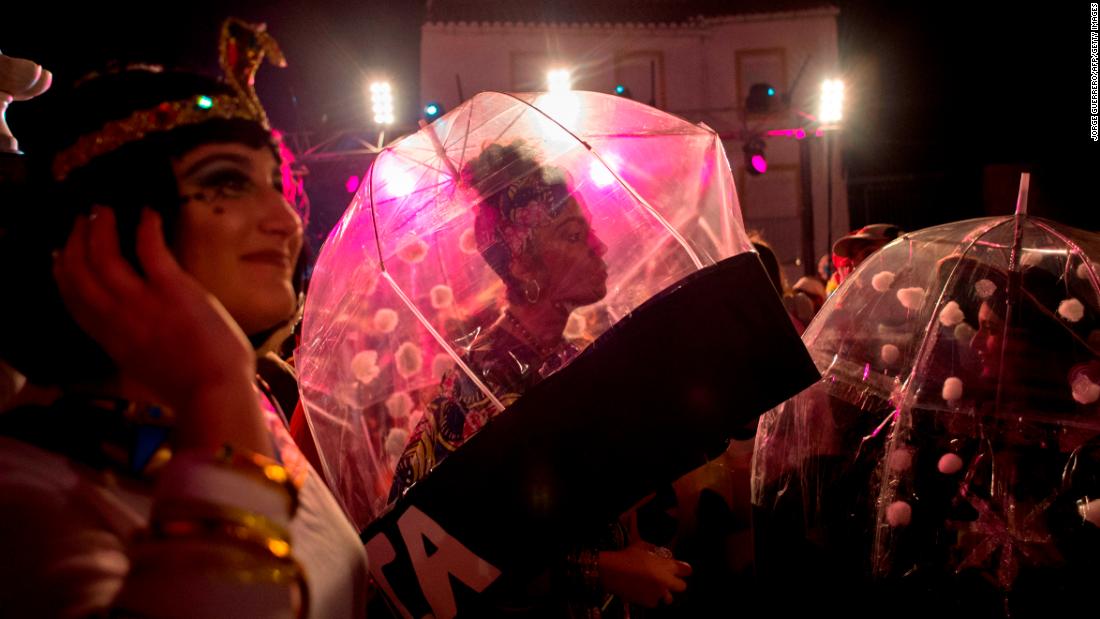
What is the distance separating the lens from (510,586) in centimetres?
169

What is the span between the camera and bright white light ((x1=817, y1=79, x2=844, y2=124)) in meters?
18.7

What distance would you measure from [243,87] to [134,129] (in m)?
0.24

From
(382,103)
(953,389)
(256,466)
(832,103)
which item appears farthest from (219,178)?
(832,103)

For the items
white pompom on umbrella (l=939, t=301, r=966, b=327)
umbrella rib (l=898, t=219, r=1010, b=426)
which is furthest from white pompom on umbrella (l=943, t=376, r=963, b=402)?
white pompom on umbrella (l=939, t=301, r=966, b=327)

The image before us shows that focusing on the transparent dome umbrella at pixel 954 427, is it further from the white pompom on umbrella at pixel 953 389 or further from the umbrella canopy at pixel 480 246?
the umbrella canopy at pixel 480 246

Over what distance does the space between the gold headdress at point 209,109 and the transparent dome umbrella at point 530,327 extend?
889 mm

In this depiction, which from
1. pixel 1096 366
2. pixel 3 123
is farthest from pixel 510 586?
pixel 1096 366

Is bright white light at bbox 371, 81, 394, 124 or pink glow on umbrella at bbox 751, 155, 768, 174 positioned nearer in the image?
pink glow on umbrella at bbox 751, 155, 768, 174

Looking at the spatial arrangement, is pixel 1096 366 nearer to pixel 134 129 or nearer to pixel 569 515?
pixel 569 515

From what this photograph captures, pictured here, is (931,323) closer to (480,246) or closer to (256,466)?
(480,246)

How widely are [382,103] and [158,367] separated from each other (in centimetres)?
1916

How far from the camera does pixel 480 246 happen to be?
243cm

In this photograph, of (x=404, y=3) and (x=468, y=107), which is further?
(x=404, y=3)

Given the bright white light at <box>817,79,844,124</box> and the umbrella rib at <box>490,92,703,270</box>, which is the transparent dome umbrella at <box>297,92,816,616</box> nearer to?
the umbrella rib at <box>490,92,703,270</box>
